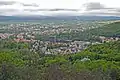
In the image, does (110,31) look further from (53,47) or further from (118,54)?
(118,54)

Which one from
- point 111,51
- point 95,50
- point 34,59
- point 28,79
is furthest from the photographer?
point 95,50

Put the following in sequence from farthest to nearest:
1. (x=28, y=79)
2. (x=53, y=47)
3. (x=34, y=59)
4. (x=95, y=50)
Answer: (x=53, y=47) → (x=95, y=50) → (x=34, y=59) → (x=28, y=79)

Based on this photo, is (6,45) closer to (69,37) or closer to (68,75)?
(69,37)

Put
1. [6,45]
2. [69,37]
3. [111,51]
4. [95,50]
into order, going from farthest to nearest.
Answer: [69,37] < [6,45] < [95,50] < [111,51]

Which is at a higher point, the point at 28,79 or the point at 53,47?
the point at 28,79

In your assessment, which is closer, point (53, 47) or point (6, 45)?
point (6, 45)

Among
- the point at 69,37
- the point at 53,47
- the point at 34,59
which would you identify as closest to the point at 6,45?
the point at 53,47

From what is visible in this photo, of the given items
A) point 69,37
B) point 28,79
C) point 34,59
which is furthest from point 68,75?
point 69,37

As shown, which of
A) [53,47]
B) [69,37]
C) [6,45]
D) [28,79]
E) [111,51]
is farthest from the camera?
[69,37]

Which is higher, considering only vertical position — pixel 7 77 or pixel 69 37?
pixel 7 77
